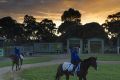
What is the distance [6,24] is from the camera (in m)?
137

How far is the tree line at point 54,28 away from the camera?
410 feet

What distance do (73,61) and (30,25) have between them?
4787 inches

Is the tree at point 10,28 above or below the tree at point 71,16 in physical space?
below

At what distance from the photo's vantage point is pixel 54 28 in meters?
144

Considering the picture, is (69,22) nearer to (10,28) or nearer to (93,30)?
(10,28)

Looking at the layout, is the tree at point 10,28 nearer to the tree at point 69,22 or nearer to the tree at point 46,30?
the tree at point 46,30

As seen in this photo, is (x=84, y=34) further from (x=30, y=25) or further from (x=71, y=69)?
(x=71, y=69)

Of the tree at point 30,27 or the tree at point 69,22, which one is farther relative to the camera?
the tree at point 30,27

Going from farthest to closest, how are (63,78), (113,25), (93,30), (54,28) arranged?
1. (54,28)
2. (113,25)
3. (93,30)
4. (63,78)

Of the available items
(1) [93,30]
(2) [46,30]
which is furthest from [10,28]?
(1) [93,30]

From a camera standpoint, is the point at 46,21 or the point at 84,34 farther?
the point at 46,21

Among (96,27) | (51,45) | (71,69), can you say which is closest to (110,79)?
(71,69)

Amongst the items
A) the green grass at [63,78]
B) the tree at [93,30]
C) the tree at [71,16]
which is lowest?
the green grass at [63,78]

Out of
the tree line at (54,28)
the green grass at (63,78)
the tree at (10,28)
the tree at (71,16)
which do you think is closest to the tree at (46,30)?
the tree line at (54,28)
